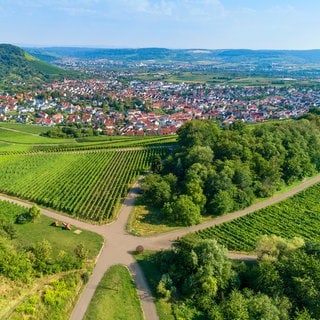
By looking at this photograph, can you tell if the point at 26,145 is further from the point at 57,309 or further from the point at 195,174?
the point at 57,309

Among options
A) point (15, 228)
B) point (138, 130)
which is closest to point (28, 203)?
point (15, 228)

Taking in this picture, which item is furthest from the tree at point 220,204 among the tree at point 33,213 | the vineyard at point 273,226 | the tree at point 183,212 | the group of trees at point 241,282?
the tree at point 33,213

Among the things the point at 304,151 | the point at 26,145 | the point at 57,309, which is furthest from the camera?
the point at 26,145

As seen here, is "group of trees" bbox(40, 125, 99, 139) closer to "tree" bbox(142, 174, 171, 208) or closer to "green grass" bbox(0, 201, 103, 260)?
"tree" bbox(142, 174, 171, 208)

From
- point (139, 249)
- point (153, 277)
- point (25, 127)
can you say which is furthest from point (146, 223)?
point (25, 127)

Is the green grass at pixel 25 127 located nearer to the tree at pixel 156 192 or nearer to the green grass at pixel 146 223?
the tree at pixel 156 192

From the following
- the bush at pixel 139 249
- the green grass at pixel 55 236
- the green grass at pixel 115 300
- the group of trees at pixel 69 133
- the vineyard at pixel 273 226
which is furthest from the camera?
the group of trees at pixel 69 133
